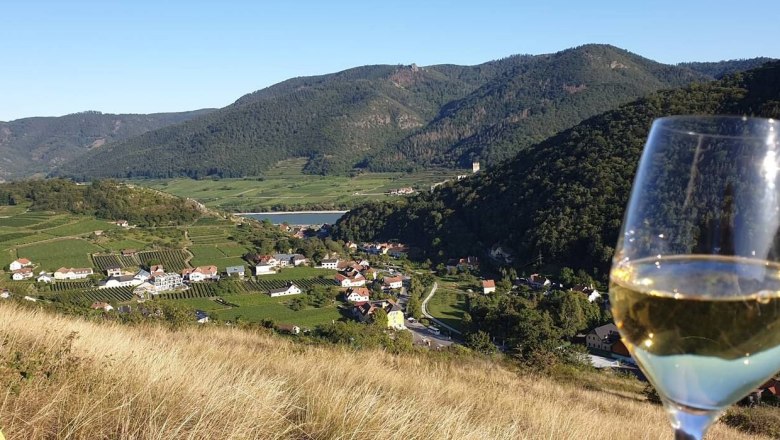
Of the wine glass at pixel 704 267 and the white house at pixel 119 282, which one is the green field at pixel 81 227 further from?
the wine glass at pixel 704 267

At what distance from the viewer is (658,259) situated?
2.20ft

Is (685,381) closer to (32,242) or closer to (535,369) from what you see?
(535,369)

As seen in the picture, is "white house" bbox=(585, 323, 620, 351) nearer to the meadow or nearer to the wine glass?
the meadow

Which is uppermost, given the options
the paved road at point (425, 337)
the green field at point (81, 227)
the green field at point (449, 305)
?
the green field at point (81, 227)

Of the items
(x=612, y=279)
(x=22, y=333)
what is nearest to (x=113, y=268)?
(x=22, y=333)

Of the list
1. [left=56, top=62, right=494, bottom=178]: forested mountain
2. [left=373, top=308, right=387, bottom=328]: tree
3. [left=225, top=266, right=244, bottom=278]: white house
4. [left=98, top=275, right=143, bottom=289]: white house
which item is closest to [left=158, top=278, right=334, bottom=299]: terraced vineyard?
[left=225, top=266, right=244, bottom=278]: white house

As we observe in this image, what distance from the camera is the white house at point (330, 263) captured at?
45.5m

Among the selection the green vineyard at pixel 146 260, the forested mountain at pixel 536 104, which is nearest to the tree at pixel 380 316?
the green vineyard at pixel 146 260

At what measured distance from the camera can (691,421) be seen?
62cm

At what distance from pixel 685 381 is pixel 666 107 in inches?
2175

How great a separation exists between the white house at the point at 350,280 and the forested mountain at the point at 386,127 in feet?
226

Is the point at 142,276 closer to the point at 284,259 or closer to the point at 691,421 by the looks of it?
the point at 284,259

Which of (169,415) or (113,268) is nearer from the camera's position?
(169,415)

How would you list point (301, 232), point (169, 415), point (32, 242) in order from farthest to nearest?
point (301, 232)
point (32, 242)
point (169, 415)
